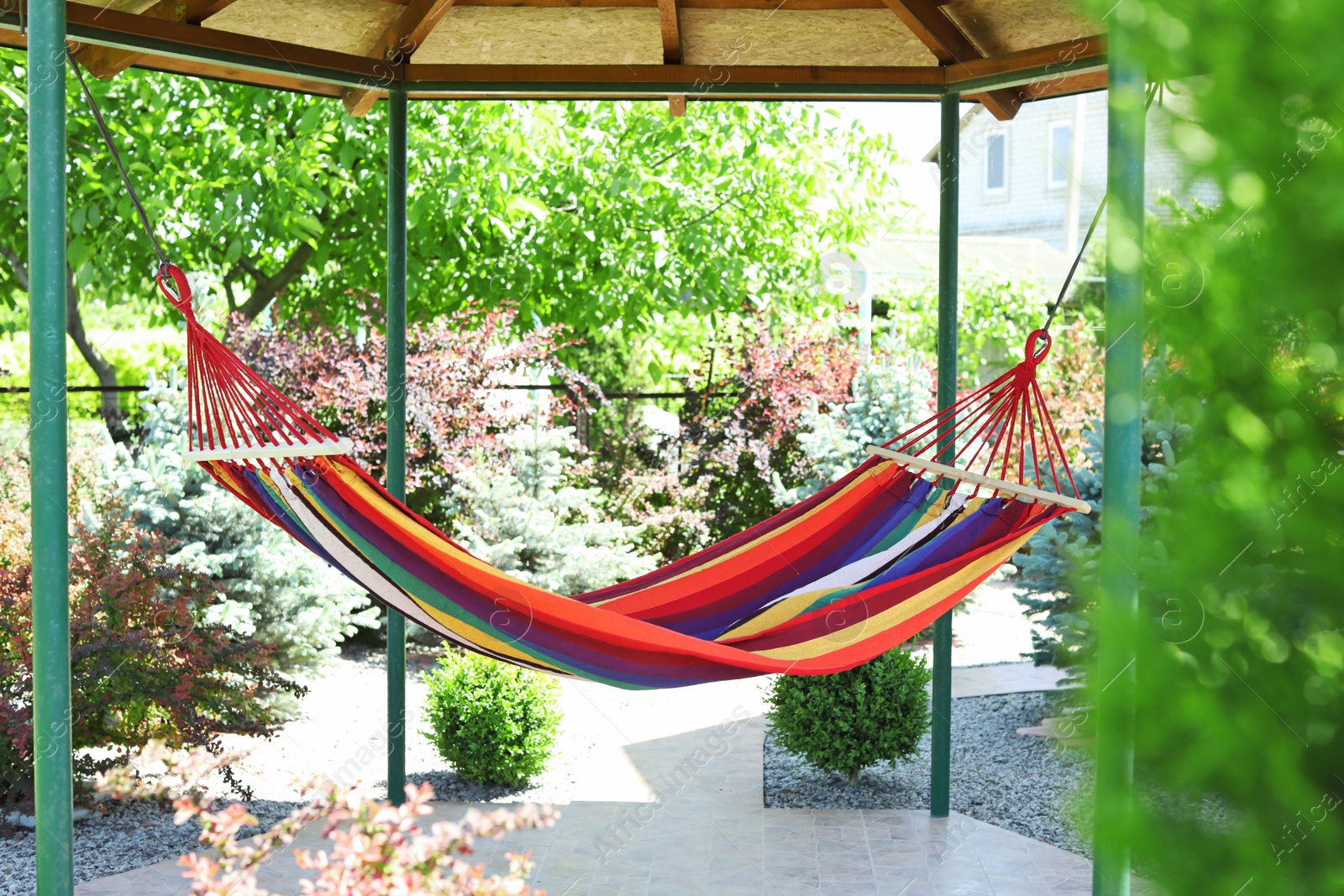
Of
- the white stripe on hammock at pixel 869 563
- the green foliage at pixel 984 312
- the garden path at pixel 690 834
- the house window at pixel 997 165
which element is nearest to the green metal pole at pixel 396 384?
the garden path at pixel 690 834

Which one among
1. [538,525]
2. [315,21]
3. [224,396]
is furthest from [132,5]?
[538,525]

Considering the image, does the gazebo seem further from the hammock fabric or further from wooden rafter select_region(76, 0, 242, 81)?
the hammock fabric

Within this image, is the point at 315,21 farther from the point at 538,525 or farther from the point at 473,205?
the point at 473,205

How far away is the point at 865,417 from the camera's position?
565cm

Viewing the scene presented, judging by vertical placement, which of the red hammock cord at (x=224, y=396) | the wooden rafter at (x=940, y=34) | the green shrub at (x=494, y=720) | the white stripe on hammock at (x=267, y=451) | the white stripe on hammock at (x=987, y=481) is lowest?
the green shrub at (x=494, y=720)

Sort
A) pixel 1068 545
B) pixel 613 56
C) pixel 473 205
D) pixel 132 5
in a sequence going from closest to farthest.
→ pixel 132 5 < pixel 613 56 < pixel 1068 545 < pixel 473 205

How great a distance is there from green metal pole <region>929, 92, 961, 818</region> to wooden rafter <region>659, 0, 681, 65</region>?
0.73m

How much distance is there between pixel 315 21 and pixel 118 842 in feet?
7.29

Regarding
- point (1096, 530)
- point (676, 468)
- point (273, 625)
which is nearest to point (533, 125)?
point (676, 468)

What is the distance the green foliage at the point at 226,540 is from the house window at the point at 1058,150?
11.9 metres

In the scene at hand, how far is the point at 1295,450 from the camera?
0.47m

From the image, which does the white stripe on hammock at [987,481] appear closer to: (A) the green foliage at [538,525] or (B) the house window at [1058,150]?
(A) the green foliage at [538,525]

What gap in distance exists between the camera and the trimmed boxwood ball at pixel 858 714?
3479 mm

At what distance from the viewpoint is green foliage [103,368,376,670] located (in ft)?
13.6
